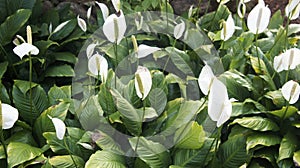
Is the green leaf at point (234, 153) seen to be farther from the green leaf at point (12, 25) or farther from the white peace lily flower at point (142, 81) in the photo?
the green leaf at point (12, 25)

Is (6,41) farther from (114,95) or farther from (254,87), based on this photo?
(254,87)

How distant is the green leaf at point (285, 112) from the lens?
2080mm

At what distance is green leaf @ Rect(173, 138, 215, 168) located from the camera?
1.90 m

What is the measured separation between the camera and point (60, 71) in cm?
276

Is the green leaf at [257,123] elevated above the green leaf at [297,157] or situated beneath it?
elevated above

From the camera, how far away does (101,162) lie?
5.99 feet

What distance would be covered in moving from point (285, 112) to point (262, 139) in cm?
16

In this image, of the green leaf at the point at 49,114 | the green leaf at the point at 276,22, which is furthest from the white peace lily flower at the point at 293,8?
the green leaf at the point at 49,114

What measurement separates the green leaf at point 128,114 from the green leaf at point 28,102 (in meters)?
0.45

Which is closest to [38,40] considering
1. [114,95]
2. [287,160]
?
[114,95]

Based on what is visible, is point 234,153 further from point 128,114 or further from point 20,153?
point 20,153

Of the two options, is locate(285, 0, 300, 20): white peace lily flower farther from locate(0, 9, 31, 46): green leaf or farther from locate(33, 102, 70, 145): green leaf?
locate(0, 9, 31, 46): green leaf

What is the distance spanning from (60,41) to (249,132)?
1.50m

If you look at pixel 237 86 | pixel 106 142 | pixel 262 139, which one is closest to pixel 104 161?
pixel 106 142
